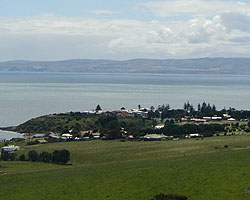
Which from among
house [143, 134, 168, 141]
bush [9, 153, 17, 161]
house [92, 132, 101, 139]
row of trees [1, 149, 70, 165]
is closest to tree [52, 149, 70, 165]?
row of trees [1, 149, 70, 165]

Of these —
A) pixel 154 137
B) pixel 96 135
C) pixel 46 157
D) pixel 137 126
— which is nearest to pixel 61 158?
pixel 46 157

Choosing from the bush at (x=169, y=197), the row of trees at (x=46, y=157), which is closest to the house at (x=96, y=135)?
the row of trees at (x=46, y=157)

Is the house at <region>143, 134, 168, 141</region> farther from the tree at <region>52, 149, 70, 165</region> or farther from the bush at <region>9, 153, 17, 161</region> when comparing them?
the bush at <region>9, 153, 17, 161</region>

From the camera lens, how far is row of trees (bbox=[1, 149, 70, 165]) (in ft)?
146

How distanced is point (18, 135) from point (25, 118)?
29.2m

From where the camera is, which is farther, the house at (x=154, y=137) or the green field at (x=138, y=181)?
the house at (x=154, y=137)

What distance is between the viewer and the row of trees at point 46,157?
4456cm

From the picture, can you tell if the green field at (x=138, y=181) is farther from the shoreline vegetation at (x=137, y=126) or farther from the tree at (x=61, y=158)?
the shoreline vegetation at (x=137, y=126)

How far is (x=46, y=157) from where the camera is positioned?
46125 mm

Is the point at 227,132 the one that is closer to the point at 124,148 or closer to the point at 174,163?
the point at 124,148

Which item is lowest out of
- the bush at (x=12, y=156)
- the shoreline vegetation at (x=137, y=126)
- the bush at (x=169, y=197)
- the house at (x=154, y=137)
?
the bush at (x=12, y=156)

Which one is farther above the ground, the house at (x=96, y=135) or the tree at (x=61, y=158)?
the house at (x=96, y=135)

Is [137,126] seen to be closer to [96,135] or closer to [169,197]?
[96,135]

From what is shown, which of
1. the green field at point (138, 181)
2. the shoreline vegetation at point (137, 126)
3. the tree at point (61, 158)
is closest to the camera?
the green field at point (138, 181)
